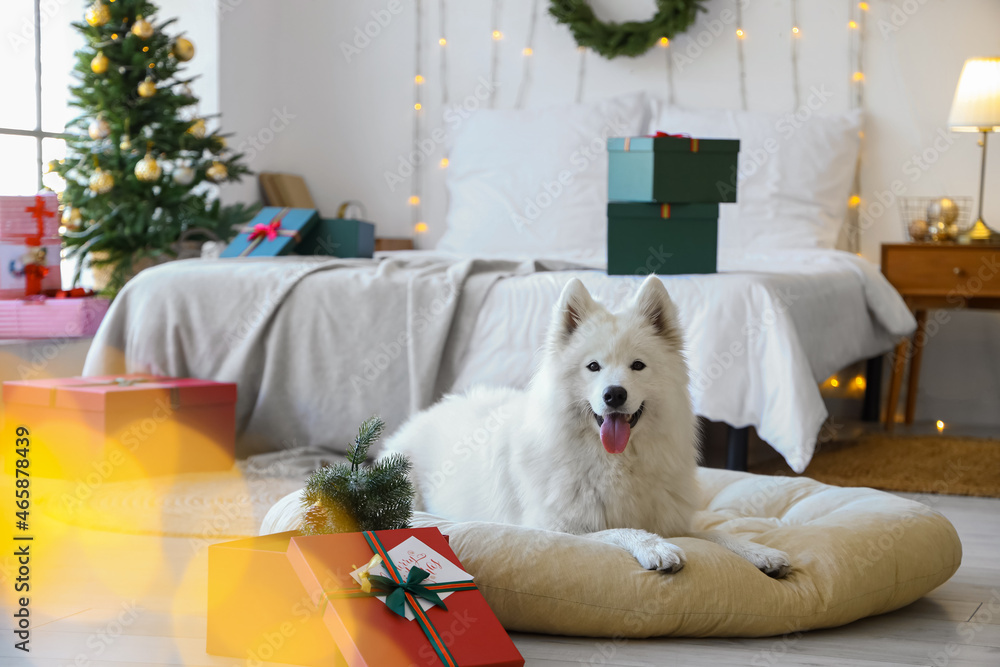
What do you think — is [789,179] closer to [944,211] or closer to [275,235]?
[944,211]

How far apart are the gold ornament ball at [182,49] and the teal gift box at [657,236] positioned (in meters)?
2.20

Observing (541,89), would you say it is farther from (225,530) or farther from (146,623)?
(146,623)

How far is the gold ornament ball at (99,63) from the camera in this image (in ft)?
12.6

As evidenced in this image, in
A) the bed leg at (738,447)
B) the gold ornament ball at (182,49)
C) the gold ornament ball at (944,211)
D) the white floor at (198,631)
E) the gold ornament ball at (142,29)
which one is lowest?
the white floor at (198,631)

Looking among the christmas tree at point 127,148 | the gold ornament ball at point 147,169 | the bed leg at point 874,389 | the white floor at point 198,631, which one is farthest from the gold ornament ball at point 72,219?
the bed leg at point 874,389

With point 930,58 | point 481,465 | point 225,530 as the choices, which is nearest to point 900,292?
point 930,58

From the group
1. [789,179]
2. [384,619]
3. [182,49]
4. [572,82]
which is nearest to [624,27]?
[572,82]

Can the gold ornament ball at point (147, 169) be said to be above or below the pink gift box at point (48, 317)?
above

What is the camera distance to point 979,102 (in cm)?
379

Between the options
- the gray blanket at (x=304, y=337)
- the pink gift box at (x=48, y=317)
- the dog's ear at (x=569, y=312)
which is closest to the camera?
the dog's ear at (x=569, y=312)

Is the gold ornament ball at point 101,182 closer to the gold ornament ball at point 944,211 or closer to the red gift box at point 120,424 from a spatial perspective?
the red gift box at point 120,424

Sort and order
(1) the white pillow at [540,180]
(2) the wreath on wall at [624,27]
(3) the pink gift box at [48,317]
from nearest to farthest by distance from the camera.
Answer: (3) the pink gift box at [48,317] < (1) the white pillow at [540,180] < (2) the wreath on wall at [624,27]

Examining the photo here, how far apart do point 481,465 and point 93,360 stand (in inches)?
Answer: 69.3

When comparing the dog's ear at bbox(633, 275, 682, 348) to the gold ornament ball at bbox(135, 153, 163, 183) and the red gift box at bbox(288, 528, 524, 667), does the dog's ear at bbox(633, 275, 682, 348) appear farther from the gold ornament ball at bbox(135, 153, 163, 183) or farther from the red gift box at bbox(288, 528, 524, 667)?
the gold ornament ball at bbox(135, 153, 163, 183)
